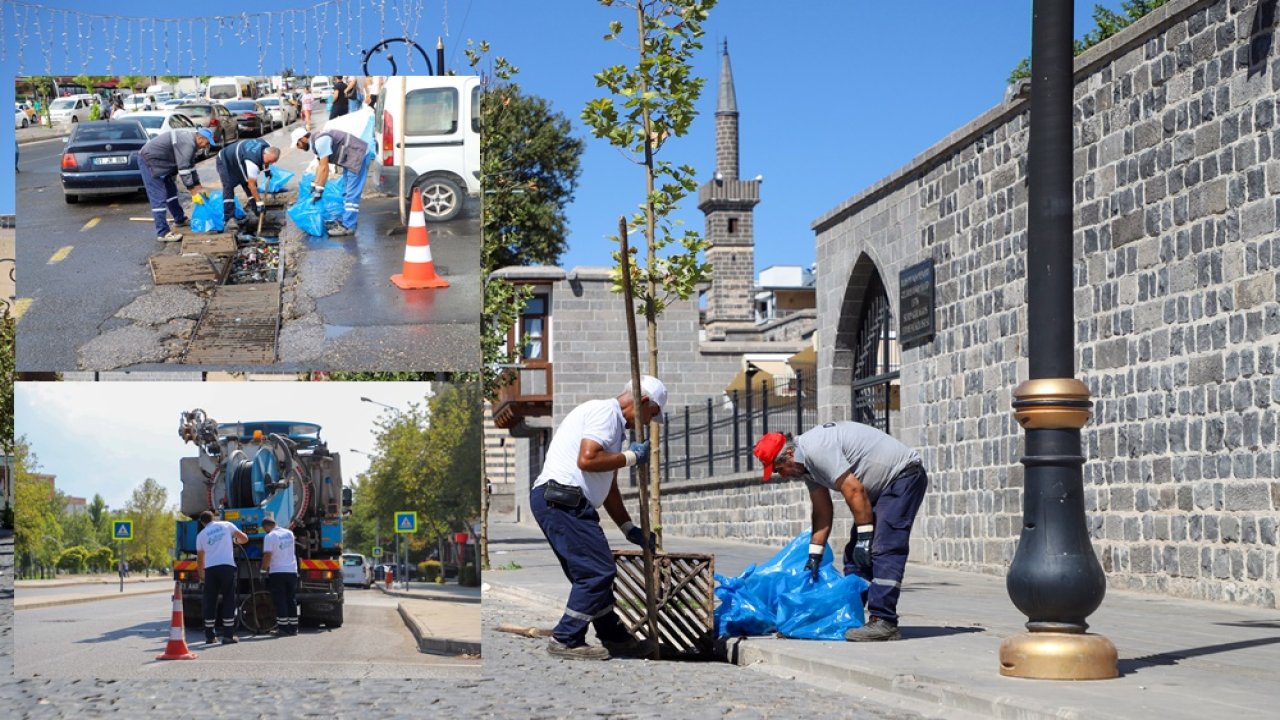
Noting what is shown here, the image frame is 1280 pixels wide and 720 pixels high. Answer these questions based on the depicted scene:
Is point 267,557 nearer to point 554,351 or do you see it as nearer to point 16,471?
point 16,471

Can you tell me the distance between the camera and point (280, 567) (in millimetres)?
7492

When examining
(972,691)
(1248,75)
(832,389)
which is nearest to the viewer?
(972,691)

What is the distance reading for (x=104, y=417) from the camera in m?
7.66

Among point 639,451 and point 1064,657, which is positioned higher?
point 639,451

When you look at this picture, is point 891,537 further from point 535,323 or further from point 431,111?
point 535,323

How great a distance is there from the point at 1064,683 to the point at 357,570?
10.3ft

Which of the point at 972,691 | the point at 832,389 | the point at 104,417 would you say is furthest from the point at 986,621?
the point at 832,389

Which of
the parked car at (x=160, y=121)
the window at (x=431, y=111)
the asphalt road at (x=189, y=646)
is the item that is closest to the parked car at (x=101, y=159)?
the parked car at (x=160, y=121)

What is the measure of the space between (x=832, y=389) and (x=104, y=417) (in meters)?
16.3

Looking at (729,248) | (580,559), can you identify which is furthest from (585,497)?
(729,248)

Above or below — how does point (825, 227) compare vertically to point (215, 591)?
above

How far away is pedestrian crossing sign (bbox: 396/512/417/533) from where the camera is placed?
7559 mm

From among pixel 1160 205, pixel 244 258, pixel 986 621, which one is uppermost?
pixel 1160 205

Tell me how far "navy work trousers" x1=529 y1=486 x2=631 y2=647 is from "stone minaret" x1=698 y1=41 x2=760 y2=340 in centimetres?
6168
